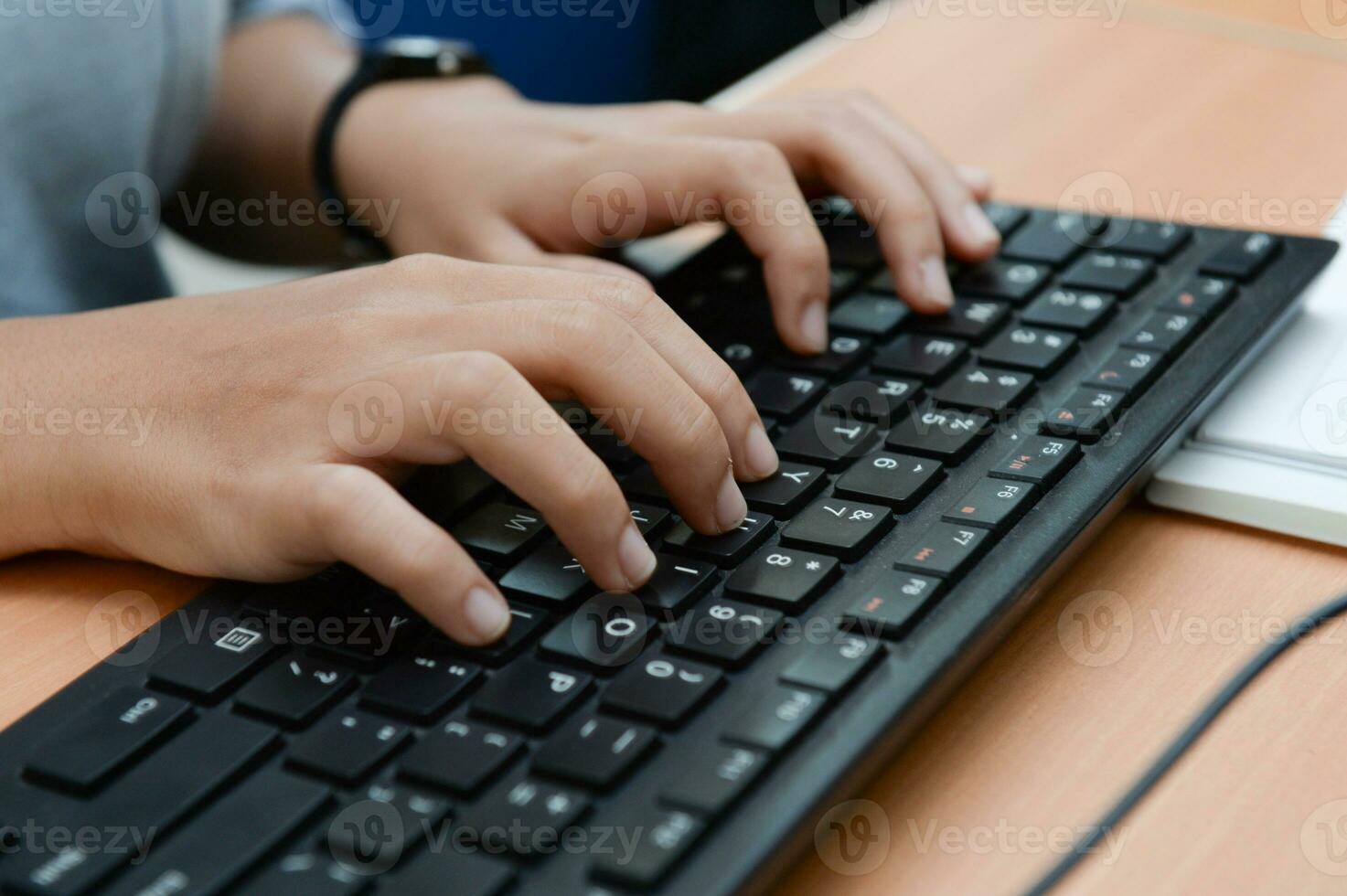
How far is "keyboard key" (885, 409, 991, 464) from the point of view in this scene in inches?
18.6

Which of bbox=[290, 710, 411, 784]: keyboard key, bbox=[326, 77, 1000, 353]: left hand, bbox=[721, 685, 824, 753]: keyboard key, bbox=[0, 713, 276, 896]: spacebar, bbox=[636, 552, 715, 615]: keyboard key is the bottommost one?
bbox=[636, 552, 715, 615]: keyboard key

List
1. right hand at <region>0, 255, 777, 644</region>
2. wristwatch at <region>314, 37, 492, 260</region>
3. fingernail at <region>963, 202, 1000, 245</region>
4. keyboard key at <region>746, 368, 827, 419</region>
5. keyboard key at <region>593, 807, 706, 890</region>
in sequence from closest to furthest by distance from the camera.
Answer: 1. keyboard key at <region>593, 807, 706, 890</region>
2. right hand at <region>0, 255, 777, 644</region>
3. keyboard key at <region>746, 368, 827, 419</region>
4. fingernail at <region>963, 202, 1000, 245</region>
5. wristwatch at <region>314, 37, 492, 260</region>

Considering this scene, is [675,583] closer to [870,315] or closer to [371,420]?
[371,420]

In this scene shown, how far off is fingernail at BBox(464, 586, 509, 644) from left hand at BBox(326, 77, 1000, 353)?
0.22m

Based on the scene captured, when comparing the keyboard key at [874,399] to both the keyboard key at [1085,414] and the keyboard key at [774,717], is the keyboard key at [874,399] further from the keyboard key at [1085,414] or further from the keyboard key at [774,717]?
the keyboard key at [774,717]

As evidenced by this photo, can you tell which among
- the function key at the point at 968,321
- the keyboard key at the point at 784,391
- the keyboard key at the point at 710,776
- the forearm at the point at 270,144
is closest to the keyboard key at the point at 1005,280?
the function key at the point at 968,321

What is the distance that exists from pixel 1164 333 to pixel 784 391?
0.16m

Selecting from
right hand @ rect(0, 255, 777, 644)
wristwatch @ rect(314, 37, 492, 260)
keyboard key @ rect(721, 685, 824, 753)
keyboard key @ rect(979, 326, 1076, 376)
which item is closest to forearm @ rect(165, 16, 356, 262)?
wristwatch @ rect(314, 37, 492, 260)

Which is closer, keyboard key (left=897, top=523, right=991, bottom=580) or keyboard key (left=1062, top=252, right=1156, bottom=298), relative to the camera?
keyboard key (left=897, top=523, right=991, bottom=580)

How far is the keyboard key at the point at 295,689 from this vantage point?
1.22 ft

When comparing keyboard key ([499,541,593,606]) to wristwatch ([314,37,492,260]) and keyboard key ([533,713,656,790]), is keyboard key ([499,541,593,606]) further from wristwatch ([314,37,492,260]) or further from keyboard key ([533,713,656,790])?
wristwatch ([314,37,492,260])

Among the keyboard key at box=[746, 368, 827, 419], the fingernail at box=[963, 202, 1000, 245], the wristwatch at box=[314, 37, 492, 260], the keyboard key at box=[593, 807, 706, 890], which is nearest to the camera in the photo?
the keyboard key at box=[593, 807, 706, 890]

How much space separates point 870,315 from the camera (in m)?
0.59

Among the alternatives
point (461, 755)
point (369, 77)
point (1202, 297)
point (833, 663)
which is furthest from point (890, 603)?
point (369, 77)
